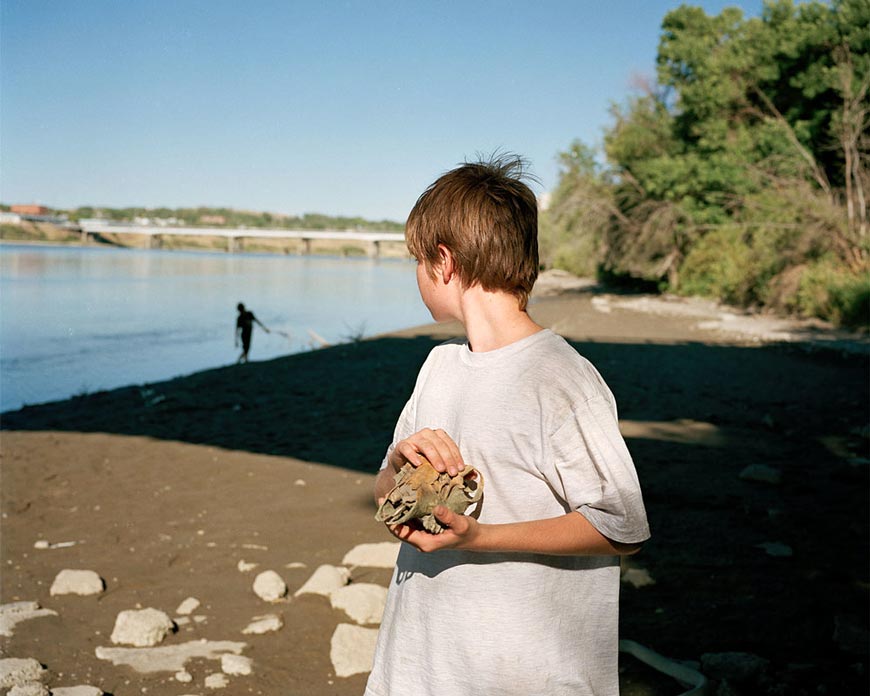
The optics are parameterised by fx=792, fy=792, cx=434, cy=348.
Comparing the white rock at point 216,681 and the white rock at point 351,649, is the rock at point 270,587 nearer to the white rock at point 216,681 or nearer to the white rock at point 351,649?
the white rock at point 351,649

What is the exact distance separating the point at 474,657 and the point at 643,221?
27.2 metres

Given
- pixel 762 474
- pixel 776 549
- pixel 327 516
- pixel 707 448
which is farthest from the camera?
pixel 707 448

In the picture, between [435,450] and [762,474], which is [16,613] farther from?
[762,474]

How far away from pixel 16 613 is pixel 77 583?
0.38 meters

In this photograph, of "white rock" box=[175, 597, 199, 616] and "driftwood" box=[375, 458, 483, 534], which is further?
"white rock" box=[175, 597, 199, 616]

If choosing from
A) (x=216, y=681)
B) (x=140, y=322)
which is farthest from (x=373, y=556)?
(x=140, y=322)

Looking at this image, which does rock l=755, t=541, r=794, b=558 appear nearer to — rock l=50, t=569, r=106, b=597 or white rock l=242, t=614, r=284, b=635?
white rock l=242, t=614, r=284, b=635

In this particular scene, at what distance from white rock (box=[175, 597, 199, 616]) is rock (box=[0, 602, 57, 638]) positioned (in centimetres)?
59

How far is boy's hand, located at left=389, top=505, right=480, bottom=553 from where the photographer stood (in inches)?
49.3

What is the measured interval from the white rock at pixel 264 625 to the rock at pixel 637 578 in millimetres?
1753

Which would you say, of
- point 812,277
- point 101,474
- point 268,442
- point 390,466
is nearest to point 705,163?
point 812,277

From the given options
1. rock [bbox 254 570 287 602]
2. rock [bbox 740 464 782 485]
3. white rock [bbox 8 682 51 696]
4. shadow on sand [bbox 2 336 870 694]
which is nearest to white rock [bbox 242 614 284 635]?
rock [bbox 254 570 287 602]

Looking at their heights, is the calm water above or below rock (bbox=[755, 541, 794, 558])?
below

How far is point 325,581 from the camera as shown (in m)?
4.07
